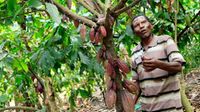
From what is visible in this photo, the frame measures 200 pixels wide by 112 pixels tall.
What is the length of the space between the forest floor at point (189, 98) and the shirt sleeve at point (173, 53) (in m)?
2.21

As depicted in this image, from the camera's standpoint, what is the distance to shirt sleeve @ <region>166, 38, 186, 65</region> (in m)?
1.86

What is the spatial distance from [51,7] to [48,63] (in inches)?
32.6

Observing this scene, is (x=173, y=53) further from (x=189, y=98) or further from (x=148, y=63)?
(x=189, y=98)

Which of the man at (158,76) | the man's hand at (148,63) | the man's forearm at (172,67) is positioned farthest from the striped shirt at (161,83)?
the man's hand at (148,63)

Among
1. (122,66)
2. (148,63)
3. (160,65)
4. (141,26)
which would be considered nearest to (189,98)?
(141,26)

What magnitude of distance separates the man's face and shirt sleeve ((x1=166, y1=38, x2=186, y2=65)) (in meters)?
0.13

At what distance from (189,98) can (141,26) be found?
8.46 ft

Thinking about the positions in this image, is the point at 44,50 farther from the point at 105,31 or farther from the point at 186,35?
the point at 186,35

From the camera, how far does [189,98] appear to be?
169 inches

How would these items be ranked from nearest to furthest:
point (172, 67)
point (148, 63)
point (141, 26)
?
point (148, 63) → point (172, 67) → point (141, 26)

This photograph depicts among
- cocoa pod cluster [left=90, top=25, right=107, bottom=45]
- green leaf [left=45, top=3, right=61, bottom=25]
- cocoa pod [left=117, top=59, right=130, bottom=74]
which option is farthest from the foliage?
cocoa pod [left=117, top=59, right=130, bottom=74]

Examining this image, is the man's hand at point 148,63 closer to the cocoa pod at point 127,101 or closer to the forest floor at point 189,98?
the cocoa pod at point 127,101

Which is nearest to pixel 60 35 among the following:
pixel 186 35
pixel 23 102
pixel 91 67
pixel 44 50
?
pixel 44 50

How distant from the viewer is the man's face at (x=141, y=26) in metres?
1.97
